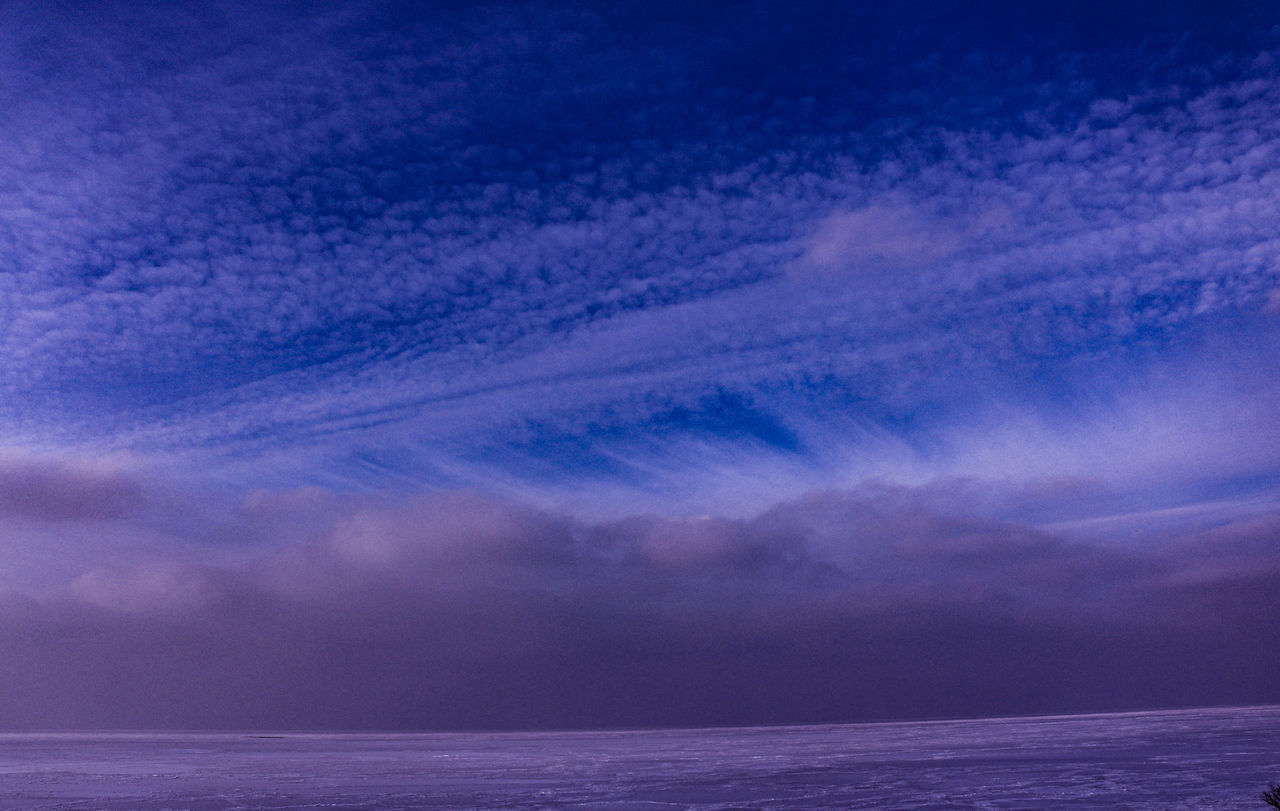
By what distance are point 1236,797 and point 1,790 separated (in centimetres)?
2538

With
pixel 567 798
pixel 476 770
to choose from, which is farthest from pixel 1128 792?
pixel 476 770

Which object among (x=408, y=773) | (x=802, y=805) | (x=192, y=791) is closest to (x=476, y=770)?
(x=408, y=773)

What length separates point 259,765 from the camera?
30219 millimetres

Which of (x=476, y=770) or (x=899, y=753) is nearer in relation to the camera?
(x=476, y=770)

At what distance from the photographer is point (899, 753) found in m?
31.4

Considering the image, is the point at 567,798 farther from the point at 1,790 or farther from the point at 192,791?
the point at 1,790

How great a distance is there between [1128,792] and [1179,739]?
23.6m

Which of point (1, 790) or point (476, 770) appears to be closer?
point (1, 790)

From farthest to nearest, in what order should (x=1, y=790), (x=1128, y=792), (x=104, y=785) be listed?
(x=104, y=785) < (x=1, y=790) < (x=1128, y=792)

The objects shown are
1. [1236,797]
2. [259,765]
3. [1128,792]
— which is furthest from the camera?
[259,765]

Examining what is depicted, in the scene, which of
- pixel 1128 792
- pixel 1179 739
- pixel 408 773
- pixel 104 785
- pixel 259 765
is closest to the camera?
pixel 1128 792

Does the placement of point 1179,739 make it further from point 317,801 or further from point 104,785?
point 104,785

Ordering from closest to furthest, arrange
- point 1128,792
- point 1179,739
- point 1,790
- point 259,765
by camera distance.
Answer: point 1128,792, point 1,790, point 259,765, point 1179,739

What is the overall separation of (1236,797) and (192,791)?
69.8 feet
